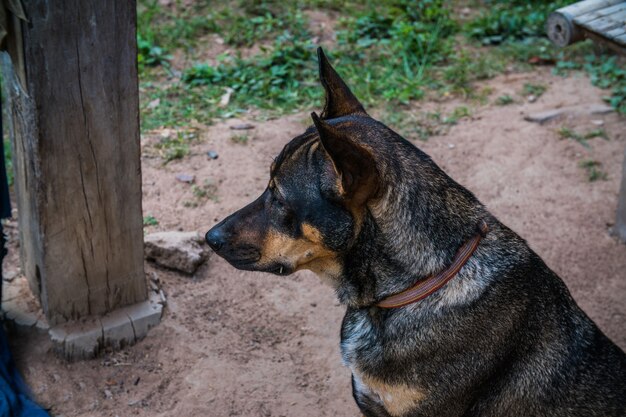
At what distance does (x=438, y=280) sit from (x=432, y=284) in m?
0.03

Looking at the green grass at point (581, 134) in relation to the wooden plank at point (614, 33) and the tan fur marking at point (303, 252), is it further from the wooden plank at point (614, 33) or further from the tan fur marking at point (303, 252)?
the tan fur marking at point (303, 252)

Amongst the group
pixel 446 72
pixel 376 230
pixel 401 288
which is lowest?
pixel 446 72

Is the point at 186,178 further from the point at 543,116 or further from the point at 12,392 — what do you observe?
the point at 543,116

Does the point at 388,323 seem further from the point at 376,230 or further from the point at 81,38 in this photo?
the point at 81,38

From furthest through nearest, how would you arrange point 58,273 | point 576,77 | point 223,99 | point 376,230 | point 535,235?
point 576,77 → point 223,99 → point 535,235 → point 58,273 → point 376,230

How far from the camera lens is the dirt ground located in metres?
4.49

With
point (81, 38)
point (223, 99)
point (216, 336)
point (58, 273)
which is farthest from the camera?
point (223, 99)

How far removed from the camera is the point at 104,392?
4.45 m

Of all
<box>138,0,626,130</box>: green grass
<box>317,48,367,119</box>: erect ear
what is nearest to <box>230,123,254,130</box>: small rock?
<box>138,0,626,130</box>: green grass

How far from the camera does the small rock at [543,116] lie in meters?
7.28

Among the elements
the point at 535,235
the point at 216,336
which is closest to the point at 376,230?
the point at 216,336

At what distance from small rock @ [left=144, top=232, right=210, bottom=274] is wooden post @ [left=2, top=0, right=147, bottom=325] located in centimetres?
51

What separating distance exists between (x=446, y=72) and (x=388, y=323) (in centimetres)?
512

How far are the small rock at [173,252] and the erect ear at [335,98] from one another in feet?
6.65
